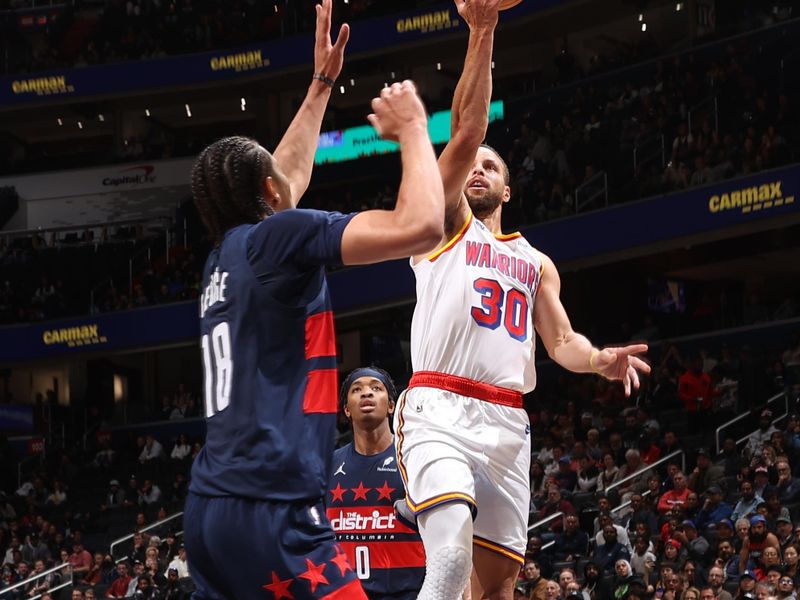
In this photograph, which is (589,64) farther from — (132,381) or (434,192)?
(434,192)

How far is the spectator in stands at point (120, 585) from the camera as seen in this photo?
21234 millimetres

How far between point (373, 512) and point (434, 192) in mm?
4319

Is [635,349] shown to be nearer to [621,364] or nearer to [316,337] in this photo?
[621,364]

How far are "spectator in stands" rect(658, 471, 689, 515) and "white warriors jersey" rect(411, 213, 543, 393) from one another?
10.4m

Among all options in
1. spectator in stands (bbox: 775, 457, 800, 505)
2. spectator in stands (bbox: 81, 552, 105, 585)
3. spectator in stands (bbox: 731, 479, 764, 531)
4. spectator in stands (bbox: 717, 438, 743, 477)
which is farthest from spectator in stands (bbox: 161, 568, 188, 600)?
spectator in stands (bbox: 775, 457, 800, 505)

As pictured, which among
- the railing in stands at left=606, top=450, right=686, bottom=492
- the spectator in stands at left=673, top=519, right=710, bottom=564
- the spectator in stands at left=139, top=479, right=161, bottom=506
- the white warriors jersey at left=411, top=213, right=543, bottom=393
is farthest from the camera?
the spectator in stands at left=139, top=479, right=161, bottom=506

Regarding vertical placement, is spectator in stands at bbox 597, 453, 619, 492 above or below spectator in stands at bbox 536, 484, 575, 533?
above

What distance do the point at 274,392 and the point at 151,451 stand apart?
A: 2699 cm

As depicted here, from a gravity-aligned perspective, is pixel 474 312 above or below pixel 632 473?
above

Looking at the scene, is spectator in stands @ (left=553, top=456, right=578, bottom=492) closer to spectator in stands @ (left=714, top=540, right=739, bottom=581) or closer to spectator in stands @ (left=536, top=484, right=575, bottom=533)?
spectator in stands @ (left=536, top=484, right=575, bottom=533)

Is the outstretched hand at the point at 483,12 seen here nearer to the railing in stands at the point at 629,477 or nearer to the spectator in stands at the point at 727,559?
the spectator in stands at the point at 727,559

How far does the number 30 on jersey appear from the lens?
642 centimetres

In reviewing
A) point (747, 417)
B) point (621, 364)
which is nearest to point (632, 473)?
point (747, 417)

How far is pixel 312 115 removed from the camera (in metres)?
5.57
